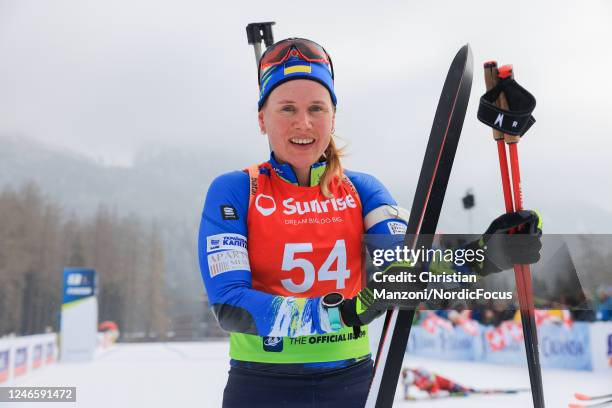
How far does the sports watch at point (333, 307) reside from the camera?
64.1 inches

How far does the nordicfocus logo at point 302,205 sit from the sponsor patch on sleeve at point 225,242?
0.16 metres

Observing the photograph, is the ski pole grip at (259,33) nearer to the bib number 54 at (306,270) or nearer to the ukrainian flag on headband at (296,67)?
the ukrainian flag on headband at (296,67)

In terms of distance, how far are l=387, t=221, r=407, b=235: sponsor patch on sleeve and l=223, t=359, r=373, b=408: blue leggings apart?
1.76ft

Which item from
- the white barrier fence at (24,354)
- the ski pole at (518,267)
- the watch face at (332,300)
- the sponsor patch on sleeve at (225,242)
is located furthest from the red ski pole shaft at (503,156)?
the white barrier fence at (24,354)

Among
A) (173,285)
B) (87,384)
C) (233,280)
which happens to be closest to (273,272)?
(233,280)

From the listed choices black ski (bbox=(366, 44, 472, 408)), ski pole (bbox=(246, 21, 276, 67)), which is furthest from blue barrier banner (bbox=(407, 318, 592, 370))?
black ski (bbox=(366, 44, 472, 408))

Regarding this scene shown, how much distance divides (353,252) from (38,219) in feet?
193

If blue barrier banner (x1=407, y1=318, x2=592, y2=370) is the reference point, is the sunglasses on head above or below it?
above

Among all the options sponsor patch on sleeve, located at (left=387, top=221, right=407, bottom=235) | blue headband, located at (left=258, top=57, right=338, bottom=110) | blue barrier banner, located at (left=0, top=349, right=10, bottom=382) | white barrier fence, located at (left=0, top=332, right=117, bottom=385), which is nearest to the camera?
sponsor patch on sleeve, located at (left=387, top=221, right=407, bottom=235)

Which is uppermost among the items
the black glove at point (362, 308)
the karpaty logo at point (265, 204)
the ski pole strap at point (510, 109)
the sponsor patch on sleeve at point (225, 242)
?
the ski pole strap at point (510, 109)

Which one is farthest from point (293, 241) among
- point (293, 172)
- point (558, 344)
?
point (558, 344)

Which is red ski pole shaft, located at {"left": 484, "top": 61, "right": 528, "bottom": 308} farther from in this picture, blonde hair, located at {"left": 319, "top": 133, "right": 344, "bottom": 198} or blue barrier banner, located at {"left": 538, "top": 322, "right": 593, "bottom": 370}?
blonde hair, located at {"left": 319, "top": 133, "right": 344, "bottom": 198}

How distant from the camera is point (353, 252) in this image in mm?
1946

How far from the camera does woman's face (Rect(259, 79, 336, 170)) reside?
1997 mm
